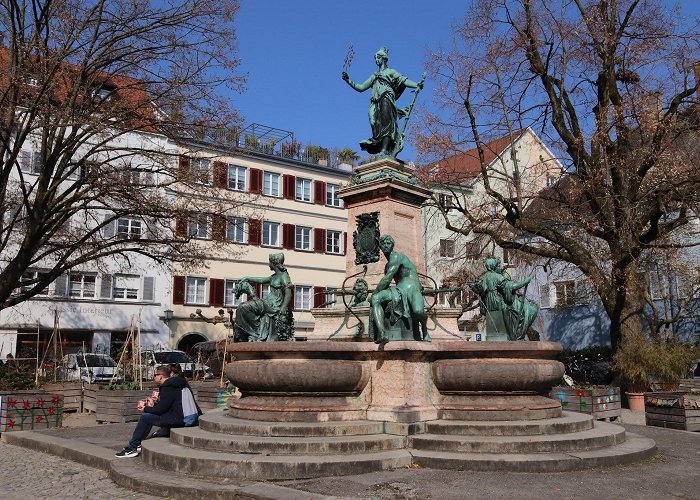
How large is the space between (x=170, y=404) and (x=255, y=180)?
1207 inches

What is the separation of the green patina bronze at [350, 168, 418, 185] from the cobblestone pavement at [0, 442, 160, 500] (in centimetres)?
655

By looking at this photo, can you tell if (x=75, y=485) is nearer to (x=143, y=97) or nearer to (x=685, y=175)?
(x=143, y=97)

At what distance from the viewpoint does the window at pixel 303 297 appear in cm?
3988

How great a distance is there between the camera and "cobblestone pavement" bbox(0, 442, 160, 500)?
6.86 m

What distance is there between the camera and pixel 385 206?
12.0 m

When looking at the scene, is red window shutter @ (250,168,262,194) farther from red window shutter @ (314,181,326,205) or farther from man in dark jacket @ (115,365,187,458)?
man in dark jacket @ (115,365,187,458)

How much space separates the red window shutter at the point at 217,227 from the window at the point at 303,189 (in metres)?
21.3

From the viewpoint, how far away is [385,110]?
12.8 m

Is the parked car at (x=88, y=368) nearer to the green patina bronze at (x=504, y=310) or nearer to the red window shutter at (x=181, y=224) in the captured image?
the red window shutter at (x=181, y=224)

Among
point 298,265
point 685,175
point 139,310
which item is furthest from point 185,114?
point 298,265

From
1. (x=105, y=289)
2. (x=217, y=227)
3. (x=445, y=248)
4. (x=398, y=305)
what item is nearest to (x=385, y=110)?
(x=398, y=305)

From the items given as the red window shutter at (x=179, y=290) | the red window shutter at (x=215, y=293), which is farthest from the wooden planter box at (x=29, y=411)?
the red window shutter at (x=215, y=293)

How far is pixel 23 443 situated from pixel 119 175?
9.49m

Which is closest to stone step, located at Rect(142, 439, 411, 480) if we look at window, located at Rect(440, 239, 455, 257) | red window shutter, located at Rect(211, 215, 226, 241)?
red window shutter, located at Rect(211, 215, 226, 241)
